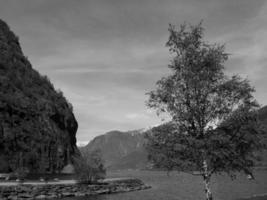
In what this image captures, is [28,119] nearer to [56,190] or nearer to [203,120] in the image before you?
[56,190]

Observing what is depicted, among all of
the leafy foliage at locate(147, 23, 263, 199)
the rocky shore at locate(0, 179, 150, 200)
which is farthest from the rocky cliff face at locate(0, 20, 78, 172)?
the leafy foliage at locate(147, 23, 263, 199)

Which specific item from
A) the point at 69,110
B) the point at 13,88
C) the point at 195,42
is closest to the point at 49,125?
the point at 13,88

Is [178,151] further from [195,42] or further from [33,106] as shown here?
[33,106]

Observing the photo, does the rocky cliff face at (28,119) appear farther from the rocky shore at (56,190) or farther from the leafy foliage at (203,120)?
the leafy foliage at (203,120)

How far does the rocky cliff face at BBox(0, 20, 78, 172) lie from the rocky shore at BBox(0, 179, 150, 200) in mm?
53829

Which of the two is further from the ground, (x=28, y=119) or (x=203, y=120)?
(x=28, y=119)

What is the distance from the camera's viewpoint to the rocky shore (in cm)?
5878

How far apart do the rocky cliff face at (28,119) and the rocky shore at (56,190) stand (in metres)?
53.8

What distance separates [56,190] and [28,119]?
8323 centimetres

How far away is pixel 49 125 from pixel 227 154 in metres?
142

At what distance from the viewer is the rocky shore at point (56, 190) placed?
2314 inches

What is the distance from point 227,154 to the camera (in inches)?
768

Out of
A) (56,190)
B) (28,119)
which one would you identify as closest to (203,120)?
(56,190)

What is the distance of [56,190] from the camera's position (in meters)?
65.5
